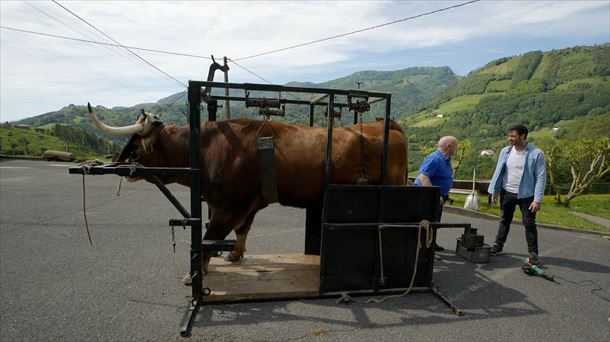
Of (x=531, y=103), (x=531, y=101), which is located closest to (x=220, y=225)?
(x=531, y=103)

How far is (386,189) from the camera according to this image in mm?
3668

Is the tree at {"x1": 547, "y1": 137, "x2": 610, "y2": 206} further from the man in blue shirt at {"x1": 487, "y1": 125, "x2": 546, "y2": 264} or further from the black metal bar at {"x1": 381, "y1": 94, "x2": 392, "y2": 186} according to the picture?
the black metal bar at {"x1": 381, "y1": 94, "x2": 392, "y2": 186}

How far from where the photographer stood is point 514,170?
491 cm

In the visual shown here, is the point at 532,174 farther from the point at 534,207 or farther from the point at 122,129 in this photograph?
the point at 122,129

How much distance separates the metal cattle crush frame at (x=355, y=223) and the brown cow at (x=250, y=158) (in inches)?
9.9

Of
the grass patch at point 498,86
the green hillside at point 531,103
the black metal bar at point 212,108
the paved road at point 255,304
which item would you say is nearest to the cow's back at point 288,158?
the black metal bar at point 212,108

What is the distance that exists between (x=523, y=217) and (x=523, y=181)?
0.54m

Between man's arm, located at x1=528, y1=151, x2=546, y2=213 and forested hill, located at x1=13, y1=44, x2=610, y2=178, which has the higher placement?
forested hill, located at x1=13, y1=44, x2=610, y2=178

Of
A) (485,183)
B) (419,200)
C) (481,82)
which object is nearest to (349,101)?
(419,200)

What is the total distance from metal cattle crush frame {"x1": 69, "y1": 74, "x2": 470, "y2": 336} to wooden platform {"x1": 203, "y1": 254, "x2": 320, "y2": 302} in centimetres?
22

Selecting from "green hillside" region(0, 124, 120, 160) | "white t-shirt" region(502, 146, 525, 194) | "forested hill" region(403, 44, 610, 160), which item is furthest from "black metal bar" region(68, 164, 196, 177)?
"forested hill" region(403, 44, 610, 160)

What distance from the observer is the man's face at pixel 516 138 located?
15.6 feet

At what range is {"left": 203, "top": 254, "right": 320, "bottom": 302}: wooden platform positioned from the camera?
12.0 feet

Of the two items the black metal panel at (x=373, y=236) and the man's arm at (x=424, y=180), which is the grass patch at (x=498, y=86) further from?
the black metal panel at (x=373, y=236)
